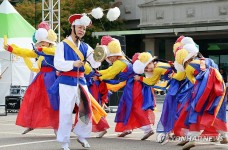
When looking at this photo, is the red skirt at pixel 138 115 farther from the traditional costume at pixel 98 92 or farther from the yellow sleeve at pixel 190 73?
the yellow sleeve at pixel 190 73

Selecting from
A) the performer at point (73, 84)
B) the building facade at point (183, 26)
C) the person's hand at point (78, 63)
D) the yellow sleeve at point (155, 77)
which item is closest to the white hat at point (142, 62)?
the yellow sleeve at point (155, 77)

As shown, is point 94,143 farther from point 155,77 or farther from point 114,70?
point 155,77

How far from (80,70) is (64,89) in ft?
1.39

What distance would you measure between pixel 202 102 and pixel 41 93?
3489mm

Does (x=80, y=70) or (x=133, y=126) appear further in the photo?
(x=133, y=126)

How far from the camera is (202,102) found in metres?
9.83

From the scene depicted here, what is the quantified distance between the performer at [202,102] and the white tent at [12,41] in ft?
37.8

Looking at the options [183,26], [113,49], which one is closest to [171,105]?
[113,49]

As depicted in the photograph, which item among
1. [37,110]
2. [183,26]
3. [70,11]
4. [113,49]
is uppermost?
[70,11]

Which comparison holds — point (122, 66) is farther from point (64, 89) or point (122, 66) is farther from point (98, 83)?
point (64, 89)

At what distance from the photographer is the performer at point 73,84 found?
31.2ft

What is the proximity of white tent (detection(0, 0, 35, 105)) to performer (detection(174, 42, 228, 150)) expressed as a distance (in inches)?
453

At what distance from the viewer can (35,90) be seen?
12.1 meters

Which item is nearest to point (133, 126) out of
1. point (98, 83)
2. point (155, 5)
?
point (98, 83)
